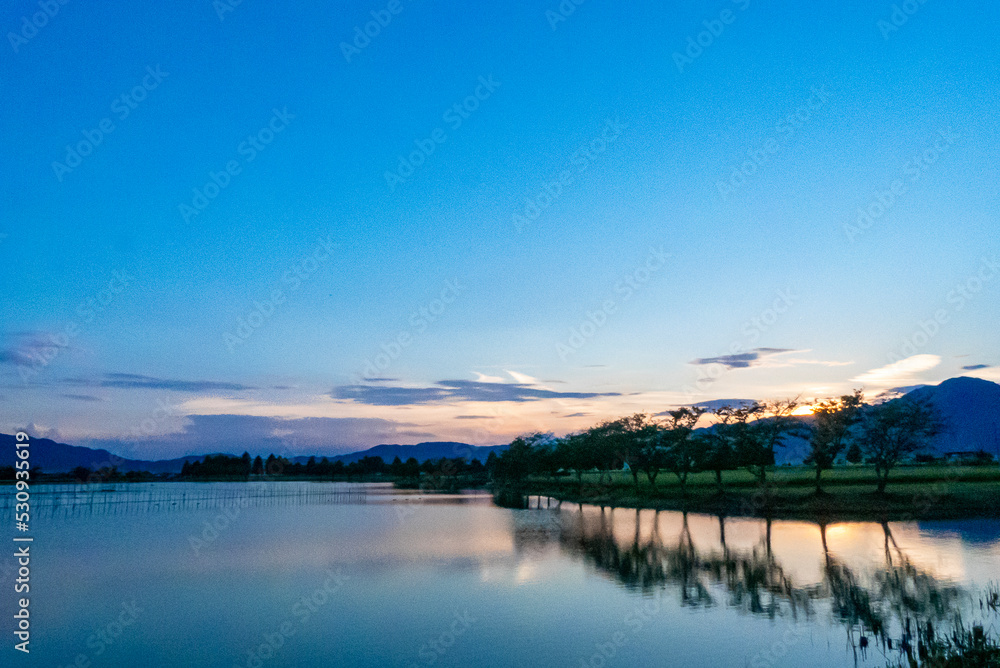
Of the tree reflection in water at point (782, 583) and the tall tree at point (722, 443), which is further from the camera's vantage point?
the tall tree at point (722, 443)

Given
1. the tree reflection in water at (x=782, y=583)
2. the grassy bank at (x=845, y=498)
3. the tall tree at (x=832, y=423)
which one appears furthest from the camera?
the tall tree at (x=832, y=423)

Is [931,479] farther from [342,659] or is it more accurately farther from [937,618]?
[342,659]

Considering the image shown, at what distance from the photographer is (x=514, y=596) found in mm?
30812

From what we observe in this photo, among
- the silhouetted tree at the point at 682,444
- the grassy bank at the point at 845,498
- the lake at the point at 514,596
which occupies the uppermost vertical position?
the silhouetted tree at the point at 682,444

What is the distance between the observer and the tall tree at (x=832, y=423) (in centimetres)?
6594

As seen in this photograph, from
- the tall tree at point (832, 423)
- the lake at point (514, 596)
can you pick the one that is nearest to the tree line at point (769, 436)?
the tall tree at point (832, 423)

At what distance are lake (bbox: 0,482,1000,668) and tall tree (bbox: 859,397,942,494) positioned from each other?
13296 millimetres

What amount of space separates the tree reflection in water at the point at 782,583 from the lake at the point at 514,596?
150mm

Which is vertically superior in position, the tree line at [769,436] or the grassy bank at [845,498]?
the tree line at [769,436]

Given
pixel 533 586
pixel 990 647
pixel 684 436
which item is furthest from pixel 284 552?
pixel 684 436

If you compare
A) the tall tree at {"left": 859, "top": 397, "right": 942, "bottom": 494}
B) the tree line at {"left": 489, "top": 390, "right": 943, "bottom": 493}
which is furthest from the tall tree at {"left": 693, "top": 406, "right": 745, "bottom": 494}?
the tall tree at {"left": 859, "top": 397, "right": 942, "bottom": 494}

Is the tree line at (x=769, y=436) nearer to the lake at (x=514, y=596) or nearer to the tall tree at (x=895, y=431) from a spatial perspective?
the tall tree at (x=895, y=431)

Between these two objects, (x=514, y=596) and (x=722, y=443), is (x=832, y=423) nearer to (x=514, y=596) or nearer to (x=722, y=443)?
(x=722, y=443)

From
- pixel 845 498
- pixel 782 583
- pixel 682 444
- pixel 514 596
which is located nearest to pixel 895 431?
pixel 845 498
